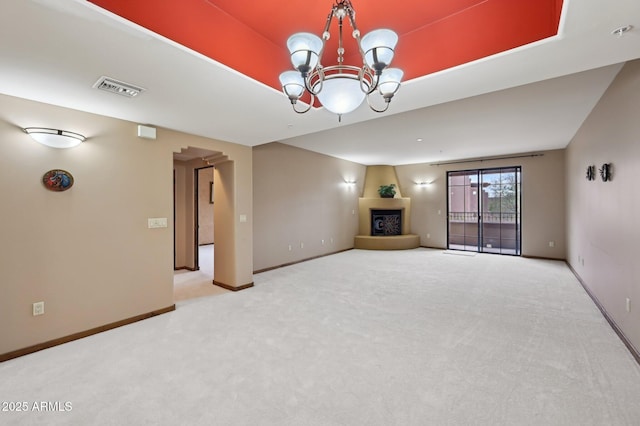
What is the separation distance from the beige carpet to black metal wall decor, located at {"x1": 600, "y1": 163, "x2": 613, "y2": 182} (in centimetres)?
161

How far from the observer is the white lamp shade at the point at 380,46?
63.5 inches

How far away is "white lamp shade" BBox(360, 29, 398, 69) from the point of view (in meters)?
1.61

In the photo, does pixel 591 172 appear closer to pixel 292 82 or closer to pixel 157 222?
pixel 292 82

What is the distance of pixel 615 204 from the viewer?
2936 mm

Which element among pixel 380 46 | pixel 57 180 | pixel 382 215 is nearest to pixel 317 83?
pixel 380 46

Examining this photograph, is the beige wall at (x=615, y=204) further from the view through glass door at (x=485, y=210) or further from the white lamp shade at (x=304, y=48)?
the view through glass door at (x=485, y=210)

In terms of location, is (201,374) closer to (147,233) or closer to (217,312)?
(217,312)

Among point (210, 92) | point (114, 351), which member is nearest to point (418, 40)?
point (210, 92)

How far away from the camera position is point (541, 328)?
9.79ft

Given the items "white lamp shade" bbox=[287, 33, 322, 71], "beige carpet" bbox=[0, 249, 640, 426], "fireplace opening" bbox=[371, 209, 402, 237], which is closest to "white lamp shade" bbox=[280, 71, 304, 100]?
"white lamp shade" bbox=[287, 33, 322, 71]

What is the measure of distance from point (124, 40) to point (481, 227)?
29.0ft

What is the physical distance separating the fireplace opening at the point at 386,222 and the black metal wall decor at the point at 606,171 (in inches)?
226

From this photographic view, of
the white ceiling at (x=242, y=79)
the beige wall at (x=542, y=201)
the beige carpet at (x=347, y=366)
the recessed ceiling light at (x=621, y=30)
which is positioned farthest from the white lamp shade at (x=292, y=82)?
the beige wall at (x=542, y=201)

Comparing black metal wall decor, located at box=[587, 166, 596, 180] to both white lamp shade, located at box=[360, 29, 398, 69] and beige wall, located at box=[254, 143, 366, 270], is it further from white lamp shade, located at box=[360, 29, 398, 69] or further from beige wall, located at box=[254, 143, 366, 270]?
beige wall, located at box=[254, 143, 366, 270]
